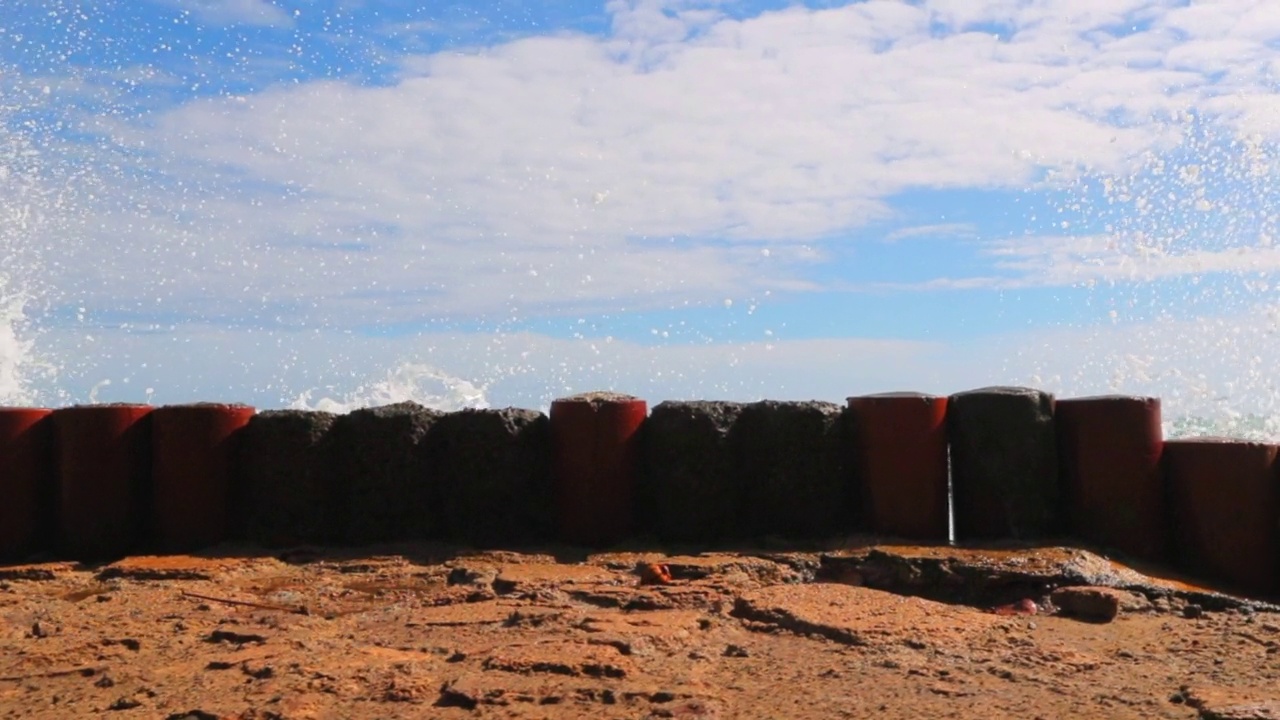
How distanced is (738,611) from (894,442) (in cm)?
167

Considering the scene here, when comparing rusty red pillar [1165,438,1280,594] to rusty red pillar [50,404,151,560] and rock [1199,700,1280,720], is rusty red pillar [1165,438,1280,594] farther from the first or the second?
rusty red pillar [50,404,151,560]

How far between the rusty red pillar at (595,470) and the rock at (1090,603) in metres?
2.21

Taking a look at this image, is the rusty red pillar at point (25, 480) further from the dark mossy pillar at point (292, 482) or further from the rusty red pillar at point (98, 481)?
the dark mossy pillar at point (292, 482)

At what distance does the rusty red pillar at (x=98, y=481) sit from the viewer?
6.17 m

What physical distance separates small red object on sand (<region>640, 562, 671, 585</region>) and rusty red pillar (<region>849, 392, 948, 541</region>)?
1.24 m

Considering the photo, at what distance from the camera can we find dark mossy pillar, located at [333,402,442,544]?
6.07 meters

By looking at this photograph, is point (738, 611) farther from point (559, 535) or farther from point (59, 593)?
point (59, 593)

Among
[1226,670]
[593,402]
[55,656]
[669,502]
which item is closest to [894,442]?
[669,502]

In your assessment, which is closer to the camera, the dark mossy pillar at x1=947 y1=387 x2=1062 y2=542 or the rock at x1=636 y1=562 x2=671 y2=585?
the rock at x1=636 y1=562 x2=671 y2=585

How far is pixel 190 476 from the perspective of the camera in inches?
243

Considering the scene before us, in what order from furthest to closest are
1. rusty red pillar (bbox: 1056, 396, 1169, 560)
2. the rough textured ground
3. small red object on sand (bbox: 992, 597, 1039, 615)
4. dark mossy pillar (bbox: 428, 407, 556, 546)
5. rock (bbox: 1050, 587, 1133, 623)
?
dark mossy pillar (bbox: 428, 407, 556, 546) < rusty red pillar (bbox: 1056, 396, 1169, 560) < small red object on sand (bbox: 992, 597, 1039, 615) < rock (bbox: 1050, 587, 1133, 623) < the rough textured ground

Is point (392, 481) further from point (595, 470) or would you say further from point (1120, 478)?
point (1120, 478)

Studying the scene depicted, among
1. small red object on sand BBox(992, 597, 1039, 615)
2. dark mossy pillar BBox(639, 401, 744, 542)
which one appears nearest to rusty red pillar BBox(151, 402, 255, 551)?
dark mossy pillar BBox(639, 401, 744, 542)

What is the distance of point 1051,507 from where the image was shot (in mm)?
5727
